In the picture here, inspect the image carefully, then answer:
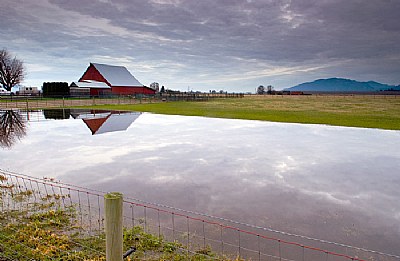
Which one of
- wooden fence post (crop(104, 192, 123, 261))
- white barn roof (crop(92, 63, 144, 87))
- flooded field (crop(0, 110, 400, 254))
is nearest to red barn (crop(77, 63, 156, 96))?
white barn roof (crop(92, 63, 144, 87))

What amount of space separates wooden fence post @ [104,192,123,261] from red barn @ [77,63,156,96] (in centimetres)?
6523

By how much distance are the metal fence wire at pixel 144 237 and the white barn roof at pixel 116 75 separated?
65294mm

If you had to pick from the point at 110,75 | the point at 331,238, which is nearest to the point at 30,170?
the point at 331,238

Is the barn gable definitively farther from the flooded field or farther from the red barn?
the flooded field

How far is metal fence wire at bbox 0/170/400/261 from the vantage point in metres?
5.00

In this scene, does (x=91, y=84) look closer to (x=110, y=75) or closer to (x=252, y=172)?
(x=110, y=75)

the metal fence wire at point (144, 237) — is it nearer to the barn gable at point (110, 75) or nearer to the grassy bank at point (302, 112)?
the grassy bank at point (302, 112)

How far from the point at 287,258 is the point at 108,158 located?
877cm

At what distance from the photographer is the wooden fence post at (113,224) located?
279 centimetres

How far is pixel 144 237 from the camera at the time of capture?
559cm

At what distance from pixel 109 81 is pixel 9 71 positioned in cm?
2750

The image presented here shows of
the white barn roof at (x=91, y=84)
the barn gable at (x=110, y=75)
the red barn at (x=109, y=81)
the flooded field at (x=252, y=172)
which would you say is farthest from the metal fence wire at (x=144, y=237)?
the barn gable at (x=110, y=75)

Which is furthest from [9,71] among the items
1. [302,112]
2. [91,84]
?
[302,112]

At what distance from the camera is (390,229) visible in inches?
247
